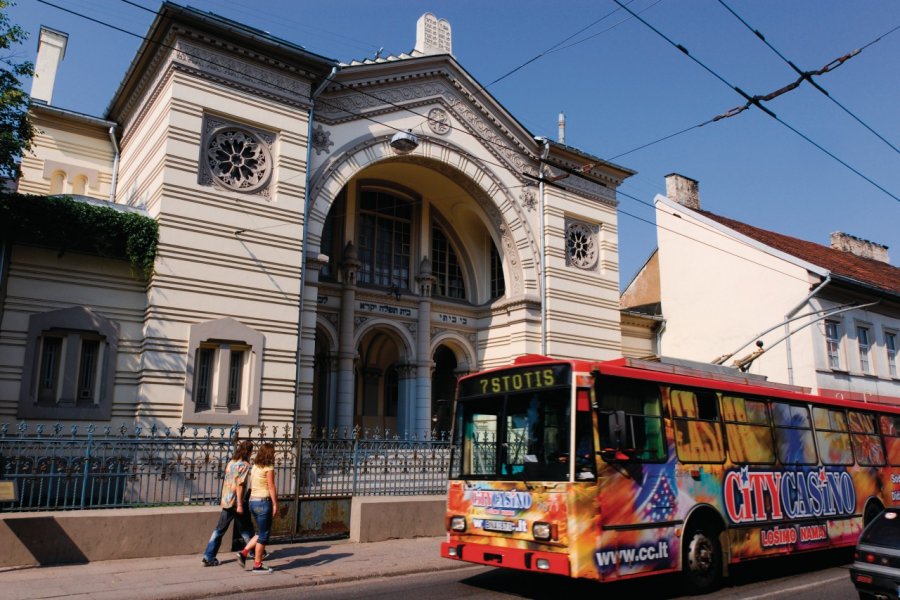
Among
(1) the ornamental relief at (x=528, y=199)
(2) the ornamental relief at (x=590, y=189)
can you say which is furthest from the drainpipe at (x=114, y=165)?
(2) the ornamental relief at (x=590, y=189)

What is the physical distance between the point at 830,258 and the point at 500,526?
2739cm

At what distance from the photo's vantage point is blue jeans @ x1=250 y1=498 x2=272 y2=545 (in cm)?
1008

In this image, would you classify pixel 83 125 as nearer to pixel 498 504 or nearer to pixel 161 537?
pixel 161 537

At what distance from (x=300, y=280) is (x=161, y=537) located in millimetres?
7951

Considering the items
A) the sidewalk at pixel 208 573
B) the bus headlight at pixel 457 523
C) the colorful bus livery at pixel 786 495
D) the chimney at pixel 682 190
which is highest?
the chimney at pixel 682 190

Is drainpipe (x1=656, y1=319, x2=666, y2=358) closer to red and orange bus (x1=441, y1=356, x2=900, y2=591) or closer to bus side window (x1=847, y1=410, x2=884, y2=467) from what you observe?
bus side window (x1=847, y1=410, x2=884, y2=467)

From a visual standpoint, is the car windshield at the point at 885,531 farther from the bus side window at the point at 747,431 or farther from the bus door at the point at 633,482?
the bus door at the point at 633,482

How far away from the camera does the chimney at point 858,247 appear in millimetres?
36062

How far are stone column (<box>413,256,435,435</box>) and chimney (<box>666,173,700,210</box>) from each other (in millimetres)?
13314

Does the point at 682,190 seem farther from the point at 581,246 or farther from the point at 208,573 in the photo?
the point at 208,573

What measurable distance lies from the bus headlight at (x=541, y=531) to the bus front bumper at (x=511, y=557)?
17cm

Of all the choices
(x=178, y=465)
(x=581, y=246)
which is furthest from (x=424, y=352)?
(x=178, y=465)

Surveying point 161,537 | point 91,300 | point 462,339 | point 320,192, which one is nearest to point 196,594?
point 161,537

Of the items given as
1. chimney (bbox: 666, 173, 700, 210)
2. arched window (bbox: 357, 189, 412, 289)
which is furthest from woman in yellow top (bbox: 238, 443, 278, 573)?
chimney (bbox: 666, 173, 700, 210)
